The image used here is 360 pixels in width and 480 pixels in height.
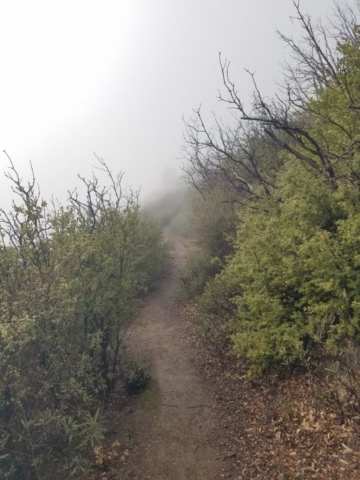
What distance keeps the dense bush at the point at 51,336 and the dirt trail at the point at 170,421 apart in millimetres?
975

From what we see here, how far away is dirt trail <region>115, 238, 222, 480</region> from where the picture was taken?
641cm

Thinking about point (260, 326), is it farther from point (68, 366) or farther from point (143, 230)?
point (143, 230)

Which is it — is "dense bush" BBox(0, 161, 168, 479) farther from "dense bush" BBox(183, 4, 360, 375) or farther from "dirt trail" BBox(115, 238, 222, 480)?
"dense bush" BBox(183, 4, 360, 375)

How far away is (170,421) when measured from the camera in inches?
306

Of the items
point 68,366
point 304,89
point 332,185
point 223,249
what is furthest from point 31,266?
point 304,89

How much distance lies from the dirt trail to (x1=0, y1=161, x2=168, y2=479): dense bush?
0.97 metres

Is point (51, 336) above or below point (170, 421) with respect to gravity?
above

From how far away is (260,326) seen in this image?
7.52m

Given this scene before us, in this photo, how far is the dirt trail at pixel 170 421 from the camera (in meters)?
6.41

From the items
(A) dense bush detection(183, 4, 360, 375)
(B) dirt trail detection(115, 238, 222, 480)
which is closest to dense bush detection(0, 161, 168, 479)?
(B) dirt trail detection(115, 238, 222, 480)

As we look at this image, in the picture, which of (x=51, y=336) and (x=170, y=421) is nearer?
(x=51, y=336)

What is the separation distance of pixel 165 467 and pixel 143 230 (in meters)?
13.3

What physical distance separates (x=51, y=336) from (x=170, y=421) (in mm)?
3434

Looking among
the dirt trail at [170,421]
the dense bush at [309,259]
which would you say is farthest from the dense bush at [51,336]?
the dense bush at [309,259]
